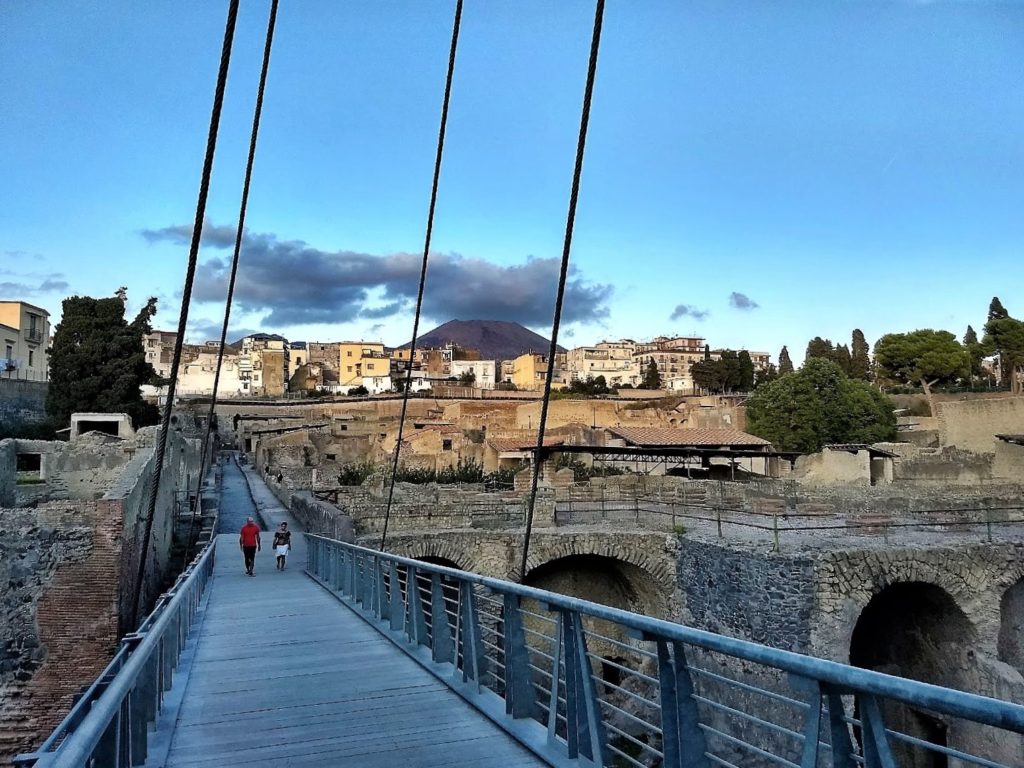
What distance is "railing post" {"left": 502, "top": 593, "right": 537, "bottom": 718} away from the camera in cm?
406

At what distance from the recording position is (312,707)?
448 centimetres

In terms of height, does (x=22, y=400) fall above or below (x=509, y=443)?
below

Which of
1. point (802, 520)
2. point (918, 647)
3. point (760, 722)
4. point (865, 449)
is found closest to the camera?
point (760, 722)

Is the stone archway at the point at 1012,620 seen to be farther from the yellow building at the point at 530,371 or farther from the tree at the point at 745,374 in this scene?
the yellow building at the point at 530,371

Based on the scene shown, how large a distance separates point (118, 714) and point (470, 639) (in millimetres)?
2449

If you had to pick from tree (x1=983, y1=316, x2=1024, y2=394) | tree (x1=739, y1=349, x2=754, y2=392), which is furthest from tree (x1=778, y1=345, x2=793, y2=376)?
tree (x1=983, y1=316, x2=1024, y2=394)

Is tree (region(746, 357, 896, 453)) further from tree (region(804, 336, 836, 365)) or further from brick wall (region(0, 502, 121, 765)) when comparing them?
brick wall (region(0, 502, 121, 765))

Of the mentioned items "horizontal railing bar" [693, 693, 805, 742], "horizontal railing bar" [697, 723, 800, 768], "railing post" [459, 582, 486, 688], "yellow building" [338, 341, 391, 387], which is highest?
"yellow building" [338, 341, 391, 387]

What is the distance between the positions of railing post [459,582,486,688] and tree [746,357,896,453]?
43.0 metres

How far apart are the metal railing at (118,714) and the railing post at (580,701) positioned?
5.81ft

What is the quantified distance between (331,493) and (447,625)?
16361 mm

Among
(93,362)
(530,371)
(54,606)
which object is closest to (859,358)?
(530,371)

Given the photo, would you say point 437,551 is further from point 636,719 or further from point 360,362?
point 360,362

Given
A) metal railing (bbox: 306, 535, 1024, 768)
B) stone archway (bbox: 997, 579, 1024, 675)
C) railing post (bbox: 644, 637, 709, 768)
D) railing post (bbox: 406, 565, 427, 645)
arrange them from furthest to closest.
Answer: stone archway (bbox: 997, 579, 1024, 675), railing post (bbox: 406, 565, 427, 645), railing post (bbox: 644, 637, 709, 768), metal railing (bbox: 306, 535, 1024, 768)
